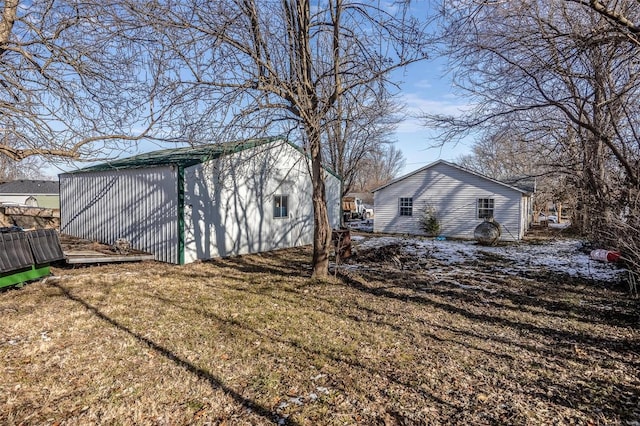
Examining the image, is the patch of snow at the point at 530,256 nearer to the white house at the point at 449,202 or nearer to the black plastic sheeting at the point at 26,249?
the white house at the point at 449,202

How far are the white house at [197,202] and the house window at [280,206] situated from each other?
0.01 meters

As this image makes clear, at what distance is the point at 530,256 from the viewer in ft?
39.1

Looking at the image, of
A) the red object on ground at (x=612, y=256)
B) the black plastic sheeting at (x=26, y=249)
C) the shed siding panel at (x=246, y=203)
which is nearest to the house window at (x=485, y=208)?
the shed siding panel at (x=246, y=203)

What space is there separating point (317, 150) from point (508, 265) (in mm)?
6674

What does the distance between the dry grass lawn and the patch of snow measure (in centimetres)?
214

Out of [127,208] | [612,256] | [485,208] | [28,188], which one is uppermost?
[28,188]

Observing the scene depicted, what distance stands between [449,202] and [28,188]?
45.6m

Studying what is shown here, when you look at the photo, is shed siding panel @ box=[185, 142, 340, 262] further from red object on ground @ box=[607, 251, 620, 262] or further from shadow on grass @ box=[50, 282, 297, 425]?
red object on ground @ box=[607, 251, 620, 262]

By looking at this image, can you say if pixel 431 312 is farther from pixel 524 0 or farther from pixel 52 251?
pixel 52 251

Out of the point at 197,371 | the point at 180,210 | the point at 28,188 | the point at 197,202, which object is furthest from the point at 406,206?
the point at 28,188

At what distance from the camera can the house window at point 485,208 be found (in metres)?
17.2

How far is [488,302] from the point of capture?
643cm

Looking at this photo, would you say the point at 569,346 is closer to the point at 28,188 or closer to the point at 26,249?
the point at 26,249

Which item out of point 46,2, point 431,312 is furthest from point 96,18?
point 431,312
